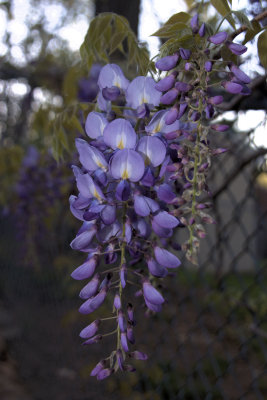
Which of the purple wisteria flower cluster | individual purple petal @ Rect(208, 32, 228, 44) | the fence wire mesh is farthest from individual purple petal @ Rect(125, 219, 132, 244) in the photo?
the fence wire mesh

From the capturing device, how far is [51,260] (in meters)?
3.09

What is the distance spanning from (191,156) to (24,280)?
3.61 m

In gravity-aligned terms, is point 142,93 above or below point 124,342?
above

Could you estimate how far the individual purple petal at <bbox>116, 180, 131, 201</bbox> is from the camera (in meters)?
0.47

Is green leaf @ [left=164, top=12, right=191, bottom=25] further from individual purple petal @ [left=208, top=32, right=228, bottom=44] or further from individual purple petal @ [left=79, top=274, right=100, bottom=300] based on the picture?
individual purple petal @ [left=79, top=274, right=100, bottom=300]

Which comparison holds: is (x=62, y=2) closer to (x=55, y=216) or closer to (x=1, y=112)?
(x=1, y=112)

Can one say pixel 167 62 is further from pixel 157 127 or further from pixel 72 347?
pixel 72 347

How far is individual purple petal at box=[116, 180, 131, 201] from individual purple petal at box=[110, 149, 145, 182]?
1 centimetres

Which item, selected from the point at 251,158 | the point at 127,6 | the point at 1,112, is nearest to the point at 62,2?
the point at 1,112

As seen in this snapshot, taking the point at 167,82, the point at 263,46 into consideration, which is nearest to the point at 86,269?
the point at 167,82

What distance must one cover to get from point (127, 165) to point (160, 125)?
0.07 m

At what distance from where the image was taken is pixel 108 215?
18.9 inches

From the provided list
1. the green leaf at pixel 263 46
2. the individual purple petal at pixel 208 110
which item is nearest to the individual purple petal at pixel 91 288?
the individual purple petal at pixel 208 110

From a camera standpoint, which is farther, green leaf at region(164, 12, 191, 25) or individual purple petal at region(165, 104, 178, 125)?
green leaf at region(164, 12, 191, 25)
